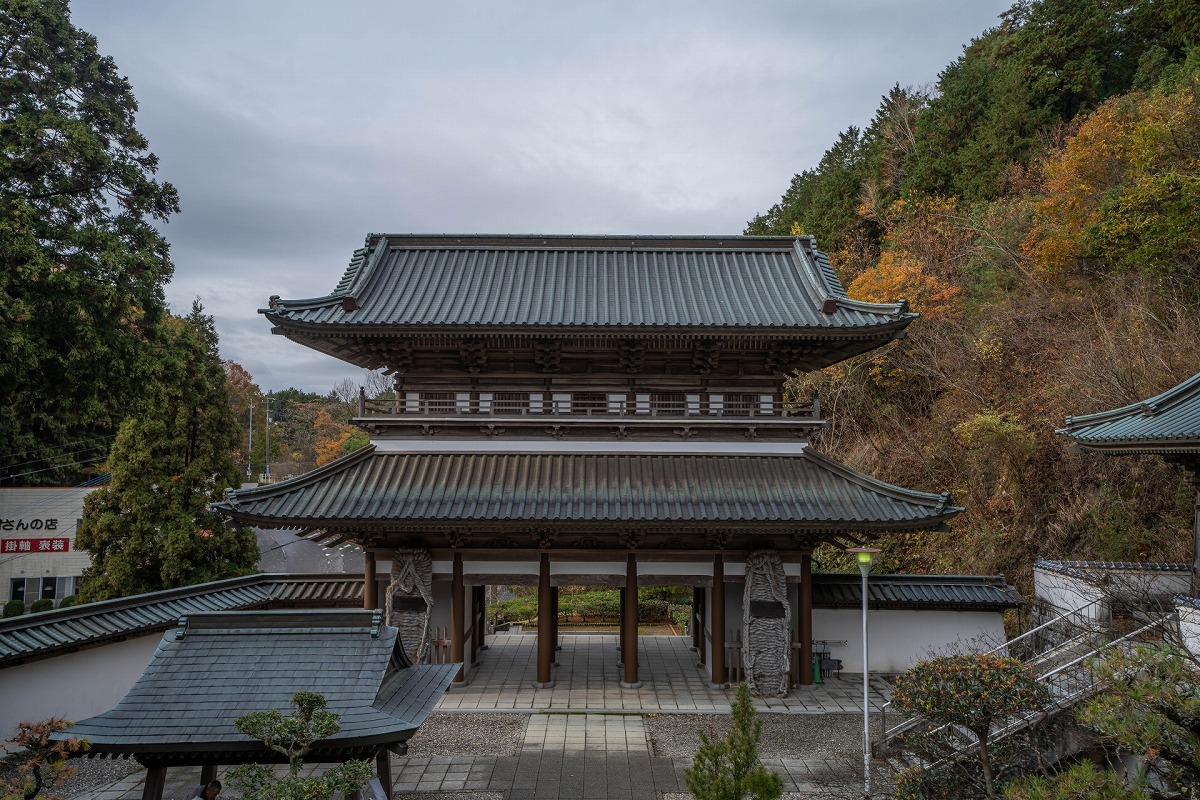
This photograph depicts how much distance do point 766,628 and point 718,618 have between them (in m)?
1.01

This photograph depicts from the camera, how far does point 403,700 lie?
7867mm

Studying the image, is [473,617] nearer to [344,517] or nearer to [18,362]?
[344,517]

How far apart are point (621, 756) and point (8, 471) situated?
32340 millimetres

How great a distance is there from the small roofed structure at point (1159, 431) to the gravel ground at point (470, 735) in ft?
37.7

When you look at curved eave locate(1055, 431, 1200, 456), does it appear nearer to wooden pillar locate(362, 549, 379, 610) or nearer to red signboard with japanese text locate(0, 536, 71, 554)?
wooden pillar locate(362, 549, 379, 610)

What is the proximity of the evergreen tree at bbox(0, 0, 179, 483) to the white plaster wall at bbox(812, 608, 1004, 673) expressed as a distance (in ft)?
60.0

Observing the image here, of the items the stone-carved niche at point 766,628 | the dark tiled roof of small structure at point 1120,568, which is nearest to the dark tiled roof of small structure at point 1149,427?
the dark tiled roof of small structure at point 1120,568

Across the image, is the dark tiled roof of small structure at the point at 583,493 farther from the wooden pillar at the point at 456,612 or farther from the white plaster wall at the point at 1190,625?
the white plaster wall at the point at 1190,625

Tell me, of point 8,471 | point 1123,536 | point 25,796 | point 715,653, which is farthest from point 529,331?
point 8,471

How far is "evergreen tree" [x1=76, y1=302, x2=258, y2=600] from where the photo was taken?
17609mm

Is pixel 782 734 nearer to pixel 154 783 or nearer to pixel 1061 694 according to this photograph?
pixel 1061 694

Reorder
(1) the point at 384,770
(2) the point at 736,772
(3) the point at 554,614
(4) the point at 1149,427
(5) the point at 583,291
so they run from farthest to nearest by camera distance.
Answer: (3) the point at 554,614
(5) the point at 583,291
(4) the point at 1149,427
(1) the point at 384,770
(2) the point at 736,772

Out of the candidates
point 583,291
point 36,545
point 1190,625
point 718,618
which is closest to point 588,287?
point 583,291

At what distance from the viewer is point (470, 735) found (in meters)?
A: 11.9
